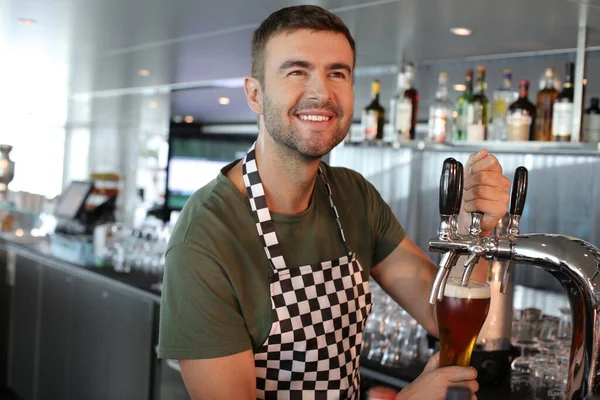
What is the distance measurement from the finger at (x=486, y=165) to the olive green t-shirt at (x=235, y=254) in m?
0.49

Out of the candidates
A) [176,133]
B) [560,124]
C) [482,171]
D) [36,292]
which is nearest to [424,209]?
[560,124]

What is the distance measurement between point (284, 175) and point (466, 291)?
0.57 m

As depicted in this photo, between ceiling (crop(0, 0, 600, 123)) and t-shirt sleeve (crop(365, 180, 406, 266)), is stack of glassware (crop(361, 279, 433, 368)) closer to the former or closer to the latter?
t-shirt sleeve (crop(365, 180, 406, 266))

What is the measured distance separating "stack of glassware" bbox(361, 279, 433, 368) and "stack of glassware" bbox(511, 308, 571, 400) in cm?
34

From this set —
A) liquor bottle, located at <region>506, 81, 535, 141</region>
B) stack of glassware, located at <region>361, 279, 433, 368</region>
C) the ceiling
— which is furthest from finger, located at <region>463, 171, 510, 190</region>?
liquor bottle, located at <region>506, 81, 535, 141</region>

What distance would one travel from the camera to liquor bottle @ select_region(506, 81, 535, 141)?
3.55 metres

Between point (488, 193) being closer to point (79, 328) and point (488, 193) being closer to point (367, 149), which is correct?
point (367, 149)

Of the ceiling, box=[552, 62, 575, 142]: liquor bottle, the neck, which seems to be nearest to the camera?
the neck

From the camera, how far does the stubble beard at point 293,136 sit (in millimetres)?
1602

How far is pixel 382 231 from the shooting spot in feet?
6.50

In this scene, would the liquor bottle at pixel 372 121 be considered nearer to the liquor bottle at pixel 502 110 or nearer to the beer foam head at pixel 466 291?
the liquor bottle at pixel 502 110

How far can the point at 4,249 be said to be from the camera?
18.6 ft

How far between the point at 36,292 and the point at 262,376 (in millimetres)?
3736

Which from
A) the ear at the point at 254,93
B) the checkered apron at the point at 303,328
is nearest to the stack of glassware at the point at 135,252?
the checkered apron at the point at 303,328
